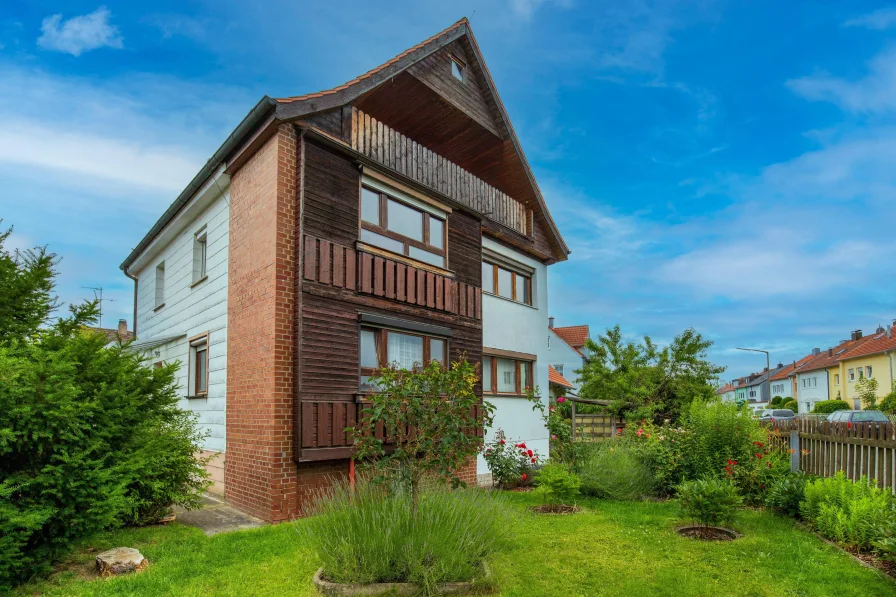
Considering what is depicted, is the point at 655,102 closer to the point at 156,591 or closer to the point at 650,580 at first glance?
the point at 650,580

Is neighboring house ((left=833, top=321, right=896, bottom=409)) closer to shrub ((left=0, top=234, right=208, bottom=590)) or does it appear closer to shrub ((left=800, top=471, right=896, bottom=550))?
shrub ((left=800, top=471, right=896, bottom=550))

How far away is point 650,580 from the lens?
5.93m

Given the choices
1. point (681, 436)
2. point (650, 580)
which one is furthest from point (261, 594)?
point (681, 436)

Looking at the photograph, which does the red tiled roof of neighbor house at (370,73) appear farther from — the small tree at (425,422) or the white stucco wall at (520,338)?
the small tree at (425,422)

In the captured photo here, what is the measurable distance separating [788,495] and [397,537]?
673 centimetres

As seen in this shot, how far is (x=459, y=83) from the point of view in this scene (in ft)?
42.1

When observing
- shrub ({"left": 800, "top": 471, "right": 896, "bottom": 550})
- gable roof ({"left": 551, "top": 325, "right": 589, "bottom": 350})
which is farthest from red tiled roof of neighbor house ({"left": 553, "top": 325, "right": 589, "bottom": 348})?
shrub ({"left": 800, "top": 471, "right": 896, "bottom": 550})

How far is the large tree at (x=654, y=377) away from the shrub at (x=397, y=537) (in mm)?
17502

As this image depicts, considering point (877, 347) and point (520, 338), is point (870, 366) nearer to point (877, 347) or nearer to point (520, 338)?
→ point (877, 347)

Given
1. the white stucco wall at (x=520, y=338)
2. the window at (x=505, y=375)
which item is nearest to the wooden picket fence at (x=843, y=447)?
the white stucco wall at (x=520, y=338)

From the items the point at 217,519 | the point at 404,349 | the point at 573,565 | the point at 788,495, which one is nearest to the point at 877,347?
the point at 788,495

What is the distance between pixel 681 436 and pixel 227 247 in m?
9.87

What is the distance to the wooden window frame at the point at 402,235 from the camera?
10688mm

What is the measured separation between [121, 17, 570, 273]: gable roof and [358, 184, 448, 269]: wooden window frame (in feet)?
5.70
